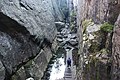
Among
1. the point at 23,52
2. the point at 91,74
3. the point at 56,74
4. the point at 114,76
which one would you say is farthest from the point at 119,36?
the point at 56,74

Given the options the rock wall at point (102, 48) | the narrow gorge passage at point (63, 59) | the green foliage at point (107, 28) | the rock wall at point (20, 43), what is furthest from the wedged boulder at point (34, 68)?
the green foliage at point (107, 28)

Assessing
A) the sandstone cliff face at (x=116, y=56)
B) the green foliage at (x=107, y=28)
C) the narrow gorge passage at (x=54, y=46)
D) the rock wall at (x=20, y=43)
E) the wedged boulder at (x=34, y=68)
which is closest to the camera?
the sandstone cliff face at (x=116, y=56)

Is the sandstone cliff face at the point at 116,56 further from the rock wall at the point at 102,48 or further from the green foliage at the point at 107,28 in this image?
the green foliage at the point at 107,28

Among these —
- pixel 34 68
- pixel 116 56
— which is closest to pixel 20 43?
pixel 34 68

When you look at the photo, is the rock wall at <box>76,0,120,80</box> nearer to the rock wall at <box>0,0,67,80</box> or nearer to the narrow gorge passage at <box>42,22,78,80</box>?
the narrow gorge passage at <box>42,22,78,80</box>

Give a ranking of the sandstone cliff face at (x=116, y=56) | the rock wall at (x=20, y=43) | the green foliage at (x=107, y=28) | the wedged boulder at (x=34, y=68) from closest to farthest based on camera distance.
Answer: the sandstone cliff face at (x=116, y=56) < the green foliage at (x=107, y=28) < the rock wall at (x=20, y=43) < the wedged boulder at (x=34, y=68)

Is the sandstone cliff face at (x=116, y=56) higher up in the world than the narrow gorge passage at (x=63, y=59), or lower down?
higher up

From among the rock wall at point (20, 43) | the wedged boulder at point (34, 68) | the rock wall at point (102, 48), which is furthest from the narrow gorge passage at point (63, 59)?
the rock wall at point (102, 48)

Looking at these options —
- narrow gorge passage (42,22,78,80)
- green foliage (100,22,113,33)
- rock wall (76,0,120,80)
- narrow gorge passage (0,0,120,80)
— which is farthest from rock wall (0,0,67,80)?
green foliage (100,22,113,33)

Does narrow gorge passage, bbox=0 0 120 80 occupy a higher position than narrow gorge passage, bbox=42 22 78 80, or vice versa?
narrow gorge passage, bbox=0 0 120 80

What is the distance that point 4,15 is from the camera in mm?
19969

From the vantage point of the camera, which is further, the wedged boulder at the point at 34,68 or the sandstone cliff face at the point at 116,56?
the wedged boulder at the point at 34,68

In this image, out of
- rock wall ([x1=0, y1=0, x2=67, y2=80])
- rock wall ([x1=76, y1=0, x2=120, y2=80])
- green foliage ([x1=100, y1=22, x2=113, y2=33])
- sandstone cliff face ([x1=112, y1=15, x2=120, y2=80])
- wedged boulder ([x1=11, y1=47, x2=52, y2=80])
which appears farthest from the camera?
wedged boulder ([x1=11, y1=47, x2=52, y2=80])

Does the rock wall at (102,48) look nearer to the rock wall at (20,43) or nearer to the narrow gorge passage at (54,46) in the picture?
the narrow gorge passage at (54,46)
